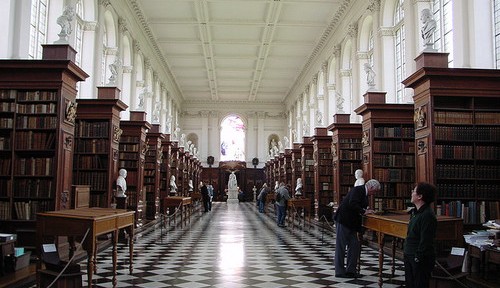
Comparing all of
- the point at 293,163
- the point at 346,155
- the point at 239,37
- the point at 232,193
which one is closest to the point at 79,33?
the point at 346,155

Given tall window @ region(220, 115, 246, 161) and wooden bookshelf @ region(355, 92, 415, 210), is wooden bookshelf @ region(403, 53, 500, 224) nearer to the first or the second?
wooden bookshelf @ region(355, 92, 415, 210)

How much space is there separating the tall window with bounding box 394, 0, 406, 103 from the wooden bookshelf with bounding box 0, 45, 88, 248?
967cm

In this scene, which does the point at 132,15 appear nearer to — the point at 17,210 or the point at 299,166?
the point at 299,166

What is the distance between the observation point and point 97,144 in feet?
34.6

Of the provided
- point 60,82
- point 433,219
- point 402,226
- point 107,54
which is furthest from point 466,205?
point 107,54

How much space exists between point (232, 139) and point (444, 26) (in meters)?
28.3

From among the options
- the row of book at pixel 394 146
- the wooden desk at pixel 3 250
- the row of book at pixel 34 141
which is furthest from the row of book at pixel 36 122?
the row of book at pixel 394 146

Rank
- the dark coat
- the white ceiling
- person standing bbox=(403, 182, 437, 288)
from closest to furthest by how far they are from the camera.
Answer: person standing bbox=(403, 182, 437, 288) < the dark coat < the white ceiling

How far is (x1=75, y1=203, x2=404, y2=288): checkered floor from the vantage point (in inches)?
248

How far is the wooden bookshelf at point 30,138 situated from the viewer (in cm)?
771

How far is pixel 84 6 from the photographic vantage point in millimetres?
14703

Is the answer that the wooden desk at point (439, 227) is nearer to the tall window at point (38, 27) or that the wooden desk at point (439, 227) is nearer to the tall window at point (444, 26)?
the tall window at point (444, 26)

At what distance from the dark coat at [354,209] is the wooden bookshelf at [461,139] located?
5.35ft

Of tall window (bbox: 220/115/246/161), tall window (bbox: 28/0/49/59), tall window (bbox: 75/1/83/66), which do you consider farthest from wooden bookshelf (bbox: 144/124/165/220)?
tall window (bbox: 220/115/246/161)
